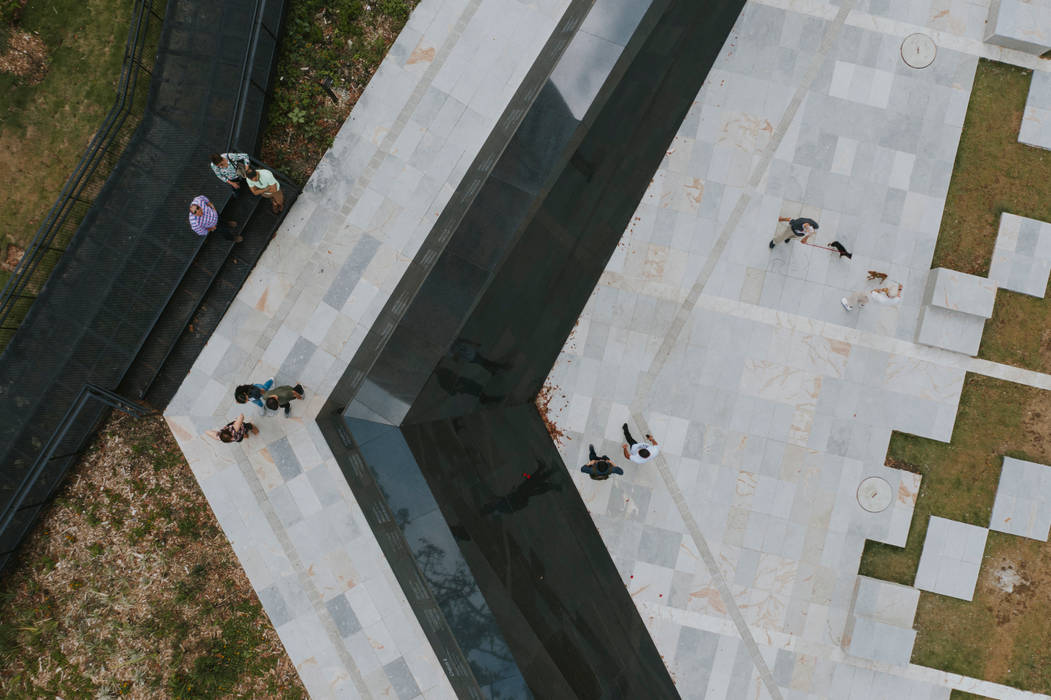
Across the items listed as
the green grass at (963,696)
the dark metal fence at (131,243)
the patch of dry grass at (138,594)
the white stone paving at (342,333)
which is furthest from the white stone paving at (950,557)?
the dark metal fence at (131,243)

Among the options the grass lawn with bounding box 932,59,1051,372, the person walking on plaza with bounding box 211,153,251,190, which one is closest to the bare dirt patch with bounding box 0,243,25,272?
the person walking on plaza with bounding box 211,153,251,190

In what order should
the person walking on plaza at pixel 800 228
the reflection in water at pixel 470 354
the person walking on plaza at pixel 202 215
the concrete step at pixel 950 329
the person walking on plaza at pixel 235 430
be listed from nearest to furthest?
the reflection in water at pixel 470 354, the person walking on plaza at pixel 202 215, the person walking on plaza at pixel 235 430, the person walking on plaza at pixel 800 228, the concrete step at pixel 950 329

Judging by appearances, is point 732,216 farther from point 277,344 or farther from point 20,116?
point 20,116

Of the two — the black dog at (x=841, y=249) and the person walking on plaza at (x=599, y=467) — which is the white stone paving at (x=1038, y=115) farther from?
the person walking on plaza at (x=599, y=467)

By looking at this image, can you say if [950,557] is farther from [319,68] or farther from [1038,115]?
[319,68]

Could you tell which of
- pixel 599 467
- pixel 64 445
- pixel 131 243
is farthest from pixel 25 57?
pixel 599 467
